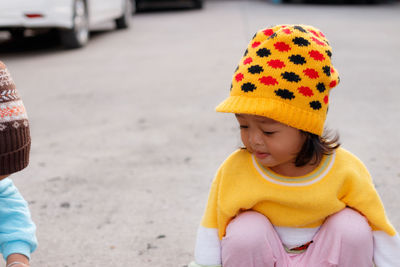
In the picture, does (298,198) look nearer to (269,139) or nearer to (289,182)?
(289,182)

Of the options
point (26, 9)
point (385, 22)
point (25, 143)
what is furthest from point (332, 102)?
point (385, 22)

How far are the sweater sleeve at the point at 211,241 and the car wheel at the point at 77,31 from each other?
20.5 feet

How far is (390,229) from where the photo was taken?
73.2 inches

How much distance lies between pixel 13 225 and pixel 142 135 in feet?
6.88

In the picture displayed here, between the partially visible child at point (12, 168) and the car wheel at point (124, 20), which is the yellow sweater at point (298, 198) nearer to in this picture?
the partially visible child at point (12, 168)

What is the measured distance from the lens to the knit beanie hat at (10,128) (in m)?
1.68

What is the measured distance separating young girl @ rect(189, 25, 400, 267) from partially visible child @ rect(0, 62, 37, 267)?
621mm

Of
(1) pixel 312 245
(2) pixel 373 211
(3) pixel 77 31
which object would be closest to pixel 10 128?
(1) pixel 312 245

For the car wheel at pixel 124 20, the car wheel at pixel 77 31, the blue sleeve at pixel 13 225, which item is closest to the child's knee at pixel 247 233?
the blue sleeve at pixel 13 225

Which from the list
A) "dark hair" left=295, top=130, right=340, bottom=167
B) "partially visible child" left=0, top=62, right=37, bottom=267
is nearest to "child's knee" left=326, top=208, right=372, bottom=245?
"dark hair" left=295, top=130, right=340, bottom=167

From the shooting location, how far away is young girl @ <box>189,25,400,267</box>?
1.76m

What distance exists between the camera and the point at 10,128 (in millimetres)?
1697

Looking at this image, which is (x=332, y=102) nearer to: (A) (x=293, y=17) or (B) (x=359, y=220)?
(B) (x=359, y=220)

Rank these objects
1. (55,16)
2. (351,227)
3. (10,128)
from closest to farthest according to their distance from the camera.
Result: (10,128) → (351,227) → (55,16)
